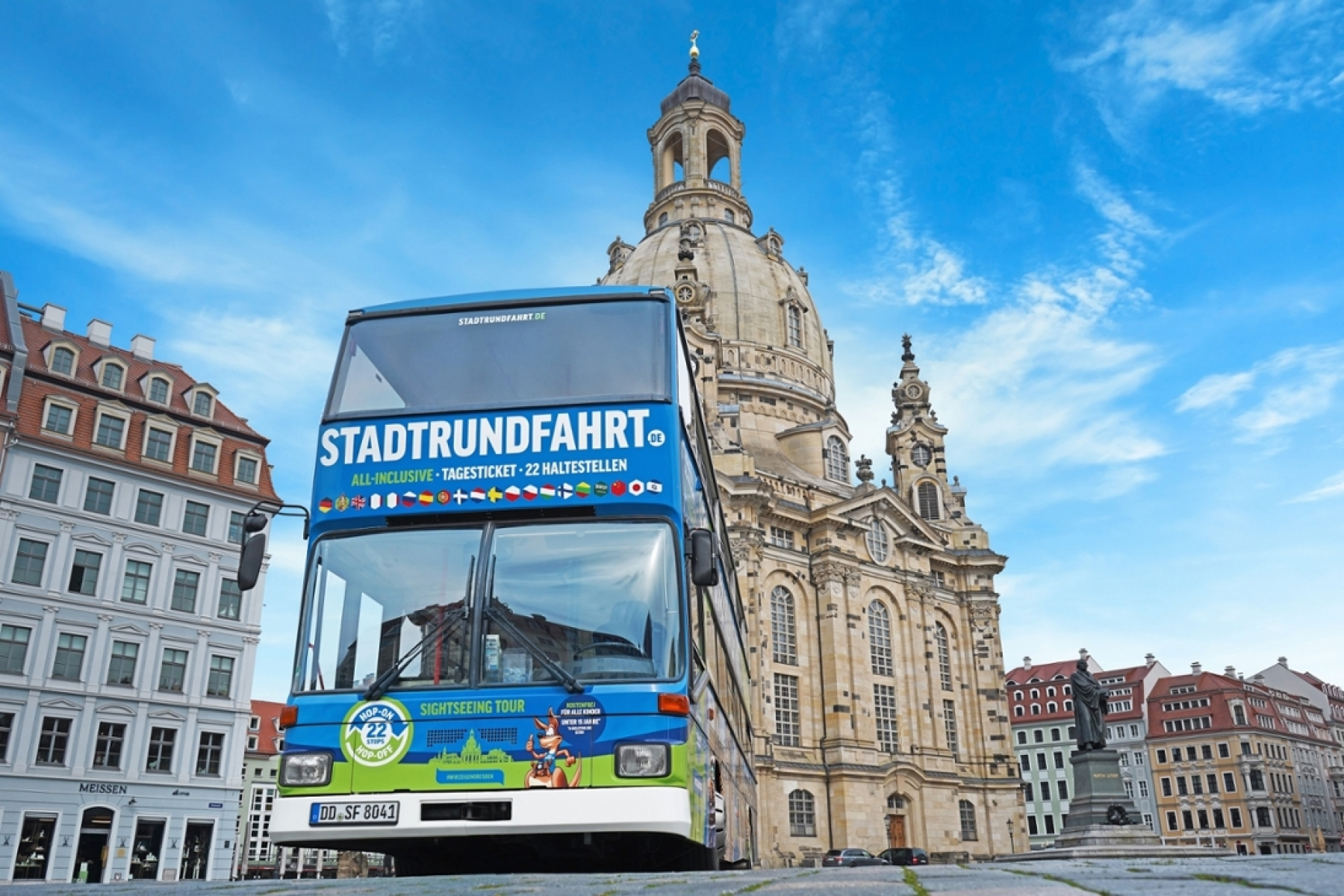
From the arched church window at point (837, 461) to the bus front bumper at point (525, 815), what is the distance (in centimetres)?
5435

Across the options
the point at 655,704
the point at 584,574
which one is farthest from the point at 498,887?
the point at 584,574

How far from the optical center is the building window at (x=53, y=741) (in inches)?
1278

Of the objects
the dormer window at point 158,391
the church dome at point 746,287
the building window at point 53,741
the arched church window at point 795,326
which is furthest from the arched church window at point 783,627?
the building window at point 53,741

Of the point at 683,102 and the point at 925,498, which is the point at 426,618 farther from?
the point at 683,102

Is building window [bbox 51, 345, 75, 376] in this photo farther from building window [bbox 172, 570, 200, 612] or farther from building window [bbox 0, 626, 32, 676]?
building window [bbox 0, 626, 32, 676]

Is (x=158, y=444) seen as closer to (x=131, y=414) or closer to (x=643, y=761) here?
(x=131, y=414)

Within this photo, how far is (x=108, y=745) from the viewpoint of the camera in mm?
33938

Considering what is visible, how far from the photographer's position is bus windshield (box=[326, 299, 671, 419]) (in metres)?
11.1

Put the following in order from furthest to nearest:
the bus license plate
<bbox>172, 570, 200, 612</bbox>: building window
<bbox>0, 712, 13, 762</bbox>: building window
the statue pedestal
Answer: <bbox>172, 570, 200, 612</bbox>: building window → <bbox>0, 712, 13, 762</bbox>: building window → the statue pedestal → the bus license plate

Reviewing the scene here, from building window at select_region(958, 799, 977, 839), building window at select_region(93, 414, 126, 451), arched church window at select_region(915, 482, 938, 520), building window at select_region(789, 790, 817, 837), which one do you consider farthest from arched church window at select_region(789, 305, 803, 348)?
building window at select_region(93, 414, 126, 451)

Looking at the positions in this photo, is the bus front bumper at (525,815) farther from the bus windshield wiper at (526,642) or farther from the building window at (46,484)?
the building window at (46,484)

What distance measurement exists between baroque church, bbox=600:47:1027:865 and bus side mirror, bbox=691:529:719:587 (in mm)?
40776

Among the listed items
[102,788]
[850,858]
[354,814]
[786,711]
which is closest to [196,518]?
[102,788]

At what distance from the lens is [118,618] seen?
115 feet
